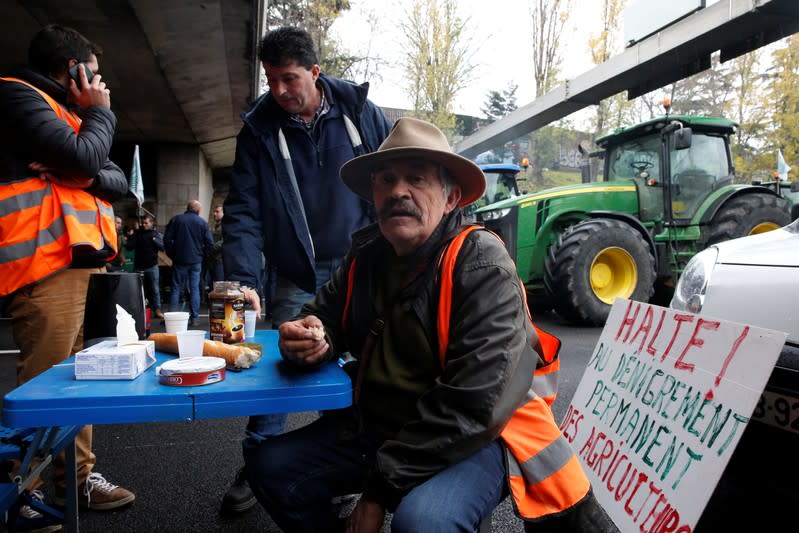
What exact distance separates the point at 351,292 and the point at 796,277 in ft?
5.57

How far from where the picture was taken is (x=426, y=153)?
172cm

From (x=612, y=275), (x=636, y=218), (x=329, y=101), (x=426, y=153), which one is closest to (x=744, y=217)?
(x=636, y=218)

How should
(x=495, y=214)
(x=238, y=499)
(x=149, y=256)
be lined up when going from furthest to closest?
1. (x=149, y=256)
2. (x=495, y=214)
3. (x=238, y=499)

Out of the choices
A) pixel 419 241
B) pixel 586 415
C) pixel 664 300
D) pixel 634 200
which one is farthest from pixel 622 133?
pixel 419 241

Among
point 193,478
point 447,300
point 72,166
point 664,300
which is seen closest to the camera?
point 447,300

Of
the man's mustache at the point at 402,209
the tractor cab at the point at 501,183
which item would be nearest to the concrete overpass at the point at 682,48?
the tractor cab at the point at 501,183

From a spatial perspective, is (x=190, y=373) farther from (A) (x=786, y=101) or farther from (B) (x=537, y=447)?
(A) (x=786, y=101)

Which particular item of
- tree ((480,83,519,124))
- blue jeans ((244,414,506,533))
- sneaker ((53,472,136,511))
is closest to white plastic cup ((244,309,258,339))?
blue jeans ((244,414,506,533))

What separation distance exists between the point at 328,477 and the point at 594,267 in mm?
6648

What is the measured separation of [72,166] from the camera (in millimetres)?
2115

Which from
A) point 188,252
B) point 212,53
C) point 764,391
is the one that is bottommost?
point 764,391

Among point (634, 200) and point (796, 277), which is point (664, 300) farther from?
point (796, 277)

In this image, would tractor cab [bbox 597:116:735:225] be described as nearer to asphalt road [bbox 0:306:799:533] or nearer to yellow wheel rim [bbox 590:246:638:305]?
yellow wheel rim [bbox 590:246:638:305]

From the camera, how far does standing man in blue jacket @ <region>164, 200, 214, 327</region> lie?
8.43m
